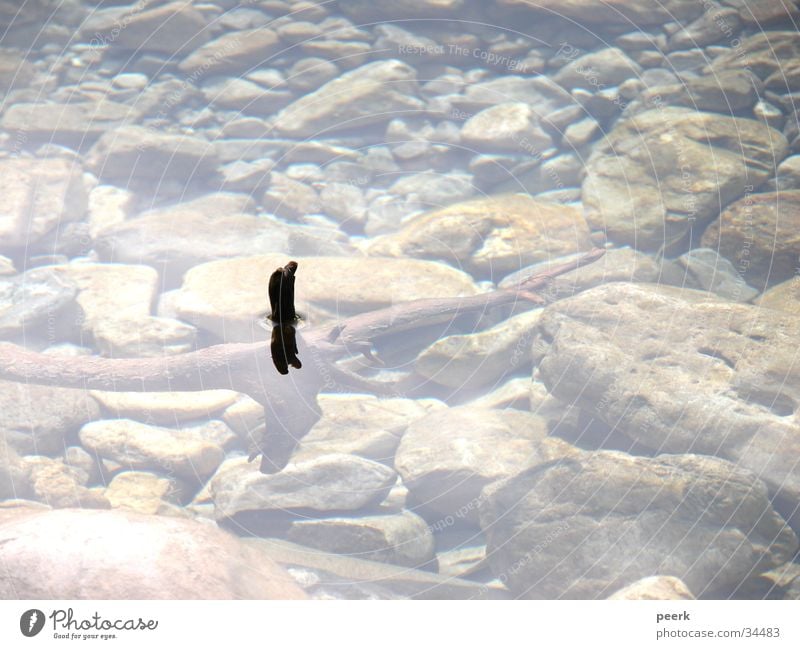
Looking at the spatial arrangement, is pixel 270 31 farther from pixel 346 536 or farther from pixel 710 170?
pixel 346 536

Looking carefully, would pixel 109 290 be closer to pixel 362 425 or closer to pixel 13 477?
pixel 13 477

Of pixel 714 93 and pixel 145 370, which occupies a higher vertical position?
pixel 714 93

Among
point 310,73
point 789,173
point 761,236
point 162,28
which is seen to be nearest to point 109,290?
point 310,73

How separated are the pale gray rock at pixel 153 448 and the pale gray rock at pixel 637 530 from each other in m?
1.33

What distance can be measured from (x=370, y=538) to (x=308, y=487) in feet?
1.12

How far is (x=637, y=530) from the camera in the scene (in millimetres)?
2551

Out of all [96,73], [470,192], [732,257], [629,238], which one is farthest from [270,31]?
[732,257]

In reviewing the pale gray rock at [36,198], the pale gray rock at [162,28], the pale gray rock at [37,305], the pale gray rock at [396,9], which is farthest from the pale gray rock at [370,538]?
the pale gray rock at [162,28]

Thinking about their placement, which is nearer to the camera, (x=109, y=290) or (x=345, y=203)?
(x=109, y=290)

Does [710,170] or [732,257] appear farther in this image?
[710,170]

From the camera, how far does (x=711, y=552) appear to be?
8.20ft

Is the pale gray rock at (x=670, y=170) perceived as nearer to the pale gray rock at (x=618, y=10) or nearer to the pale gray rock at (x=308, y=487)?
the pale gray rock at (x=618, y=10)

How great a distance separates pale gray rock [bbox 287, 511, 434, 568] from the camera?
2.65 meters

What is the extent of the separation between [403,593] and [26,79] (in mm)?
5440
